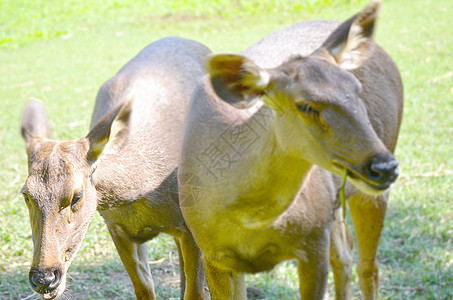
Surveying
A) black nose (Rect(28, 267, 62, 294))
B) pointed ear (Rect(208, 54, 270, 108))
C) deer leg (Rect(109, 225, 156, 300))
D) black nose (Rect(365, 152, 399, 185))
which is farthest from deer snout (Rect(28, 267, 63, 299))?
black nose (Rect(365, 152, 399, 185))

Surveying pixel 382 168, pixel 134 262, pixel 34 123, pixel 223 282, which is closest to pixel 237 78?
pixel 382 168

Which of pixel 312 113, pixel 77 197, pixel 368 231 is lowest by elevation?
pixel 368 231

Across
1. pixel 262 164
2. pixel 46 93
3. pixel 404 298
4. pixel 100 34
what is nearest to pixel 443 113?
pixel 404 298

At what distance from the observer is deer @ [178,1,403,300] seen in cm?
287

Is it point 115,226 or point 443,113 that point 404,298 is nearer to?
point 115,226

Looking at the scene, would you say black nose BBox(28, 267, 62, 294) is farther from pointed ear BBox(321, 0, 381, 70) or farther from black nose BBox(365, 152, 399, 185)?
pointed ear BBox(321, 0, 381, 70)

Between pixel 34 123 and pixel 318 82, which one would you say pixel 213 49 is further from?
pixel 318 82

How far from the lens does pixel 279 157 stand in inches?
125

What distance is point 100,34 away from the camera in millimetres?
17375

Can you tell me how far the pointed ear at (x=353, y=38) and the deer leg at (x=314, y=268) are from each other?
1033mm

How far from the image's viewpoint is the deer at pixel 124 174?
11.1ft

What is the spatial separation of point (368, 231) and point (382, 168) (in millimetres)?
2138

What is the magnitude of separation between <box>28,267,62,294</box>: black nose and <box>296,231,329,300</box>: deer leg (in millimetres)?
1398

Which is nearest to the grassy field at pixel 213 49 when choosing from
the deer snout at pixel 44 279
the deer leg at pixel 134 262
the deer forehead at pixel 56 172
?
the deer leg at pixel 134 262
